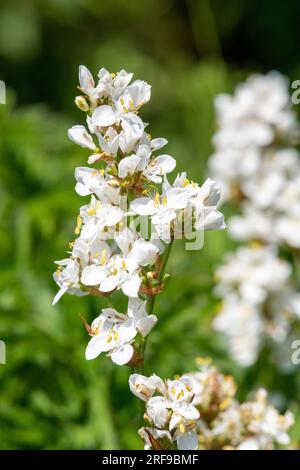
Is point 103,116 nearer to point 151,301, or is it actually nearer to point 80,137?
point 80,137

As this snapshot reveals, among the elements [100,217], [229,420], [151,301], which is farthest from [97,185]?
[229,420]

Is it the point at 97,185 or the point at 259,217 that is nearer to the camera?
the point at 97,185

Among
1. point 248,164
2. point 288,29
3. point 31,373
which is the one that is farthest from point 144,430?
point 288,29

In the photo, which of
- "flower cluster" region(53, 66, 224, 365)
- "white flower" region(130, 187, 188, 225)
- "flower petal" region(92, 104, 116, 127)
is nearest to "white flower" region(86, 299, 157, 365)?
"flower cluster" region(53, 66, 224, 365)

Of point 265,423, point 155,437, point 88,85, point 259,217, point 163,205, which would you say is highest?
point 259,217

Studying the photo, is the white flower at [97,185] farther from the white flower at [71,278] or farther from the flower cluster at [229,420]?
the flower cluster at [229,420]

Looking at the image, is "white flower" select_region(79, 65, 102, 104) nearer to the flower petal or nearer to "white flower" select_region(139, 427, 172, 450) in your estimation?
the flower petal

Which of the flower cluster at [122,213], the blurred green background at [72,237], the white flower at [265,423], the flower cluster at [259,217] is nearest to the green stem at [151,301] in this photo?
the flower cluster at [122,213]
